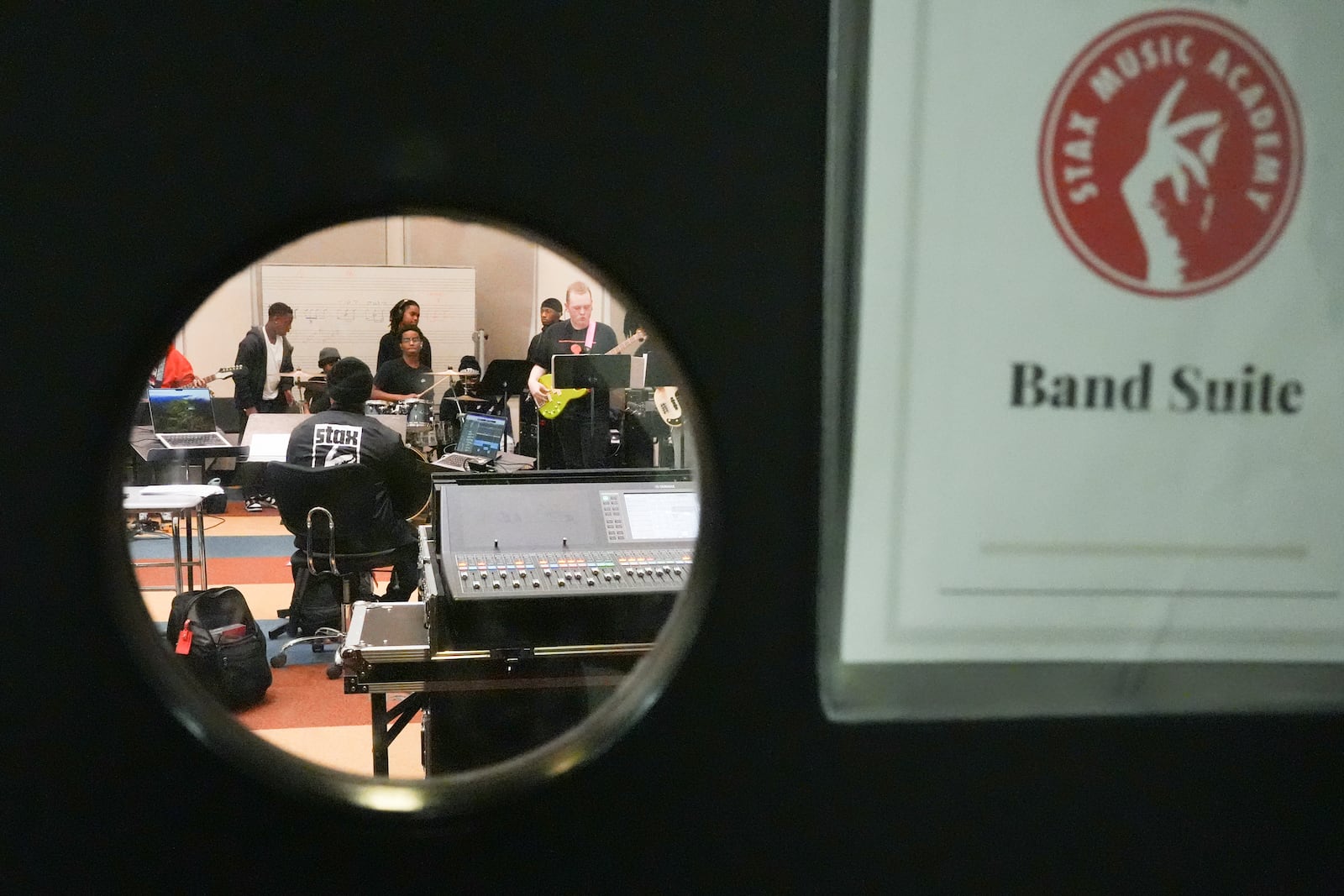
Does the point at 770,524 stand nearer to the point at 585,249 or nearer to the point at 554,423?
the point at 585,249

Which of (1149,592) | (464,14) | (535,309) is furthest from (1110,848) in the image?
(535,309)

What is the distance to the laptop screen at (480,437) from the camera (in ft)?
19.7

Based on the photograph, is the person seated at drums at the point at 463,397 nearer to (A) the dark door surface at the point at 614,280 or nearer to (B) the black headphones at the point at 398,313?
(B) the black headphones at the point at 398,313

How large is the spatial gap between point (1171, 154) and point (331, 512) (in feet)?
13.7

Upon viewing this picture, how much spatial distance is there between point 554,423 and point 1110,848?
4704 millimetres

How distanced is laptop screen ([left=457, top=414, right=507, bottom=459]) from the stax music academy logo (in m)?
5.53

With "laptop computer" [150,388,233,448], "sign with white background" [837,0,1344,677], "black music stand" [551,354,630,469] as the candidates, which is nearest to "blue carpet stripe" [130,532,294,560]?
"laptop computer" [150,388,233,448]

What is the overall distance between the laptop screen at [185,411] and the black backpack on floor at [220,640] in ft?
8.41

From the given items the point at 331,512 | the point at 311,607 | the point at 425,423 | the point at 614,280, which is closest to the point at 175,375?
the point at 425,423

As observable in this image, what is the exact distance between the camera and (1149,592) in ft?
2.05

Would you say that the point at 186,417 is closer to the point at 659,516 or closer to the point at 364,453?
the point at 364,453

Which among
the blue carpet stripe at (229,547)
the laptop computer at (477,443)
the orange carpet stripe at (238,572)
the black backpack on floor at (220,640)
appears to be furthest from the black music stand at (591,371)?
the blue carpet stripe at (229,547)

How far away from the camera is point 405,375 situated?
744cm

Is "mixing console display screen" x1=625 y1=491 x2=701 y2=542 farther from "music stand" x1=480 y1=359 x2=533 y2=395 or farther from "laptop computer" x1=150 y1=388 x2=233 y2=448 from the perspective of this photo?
"music stand" x1=480 y1=359 x2=533 y2=395
